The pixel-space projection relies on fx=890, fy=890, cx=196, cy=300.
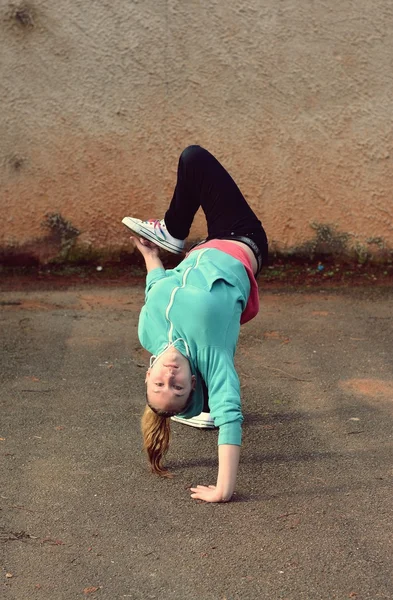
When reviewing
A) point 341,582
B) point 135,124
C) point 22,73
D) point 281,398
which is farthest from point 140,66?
point 341,582

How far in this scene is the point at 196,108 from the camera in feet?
22.3

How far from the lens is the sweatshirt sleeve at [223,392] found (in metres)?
3.68

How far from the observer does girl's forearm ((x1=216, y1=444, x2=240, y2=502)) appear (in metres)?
3.67

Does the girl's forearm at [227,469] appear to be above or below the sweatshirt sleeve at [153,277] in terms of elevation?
below

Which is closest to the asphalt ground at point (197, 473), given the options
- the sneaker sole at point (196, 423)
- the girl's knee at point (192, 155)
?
the sneaker sole at point (196, 423)

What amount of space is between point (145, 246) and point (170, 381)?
1191 mm

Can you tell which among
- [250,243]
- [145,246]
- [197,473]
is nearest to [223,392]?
[197,473]

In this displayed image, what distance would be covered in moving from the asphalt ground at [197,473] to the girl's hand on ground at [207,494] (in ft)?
0.13

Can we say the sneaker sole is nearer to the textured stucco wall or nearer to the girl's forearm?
the girl's forearm

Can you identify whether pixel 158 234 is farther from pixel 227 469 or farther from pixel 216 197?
pixel 227 469

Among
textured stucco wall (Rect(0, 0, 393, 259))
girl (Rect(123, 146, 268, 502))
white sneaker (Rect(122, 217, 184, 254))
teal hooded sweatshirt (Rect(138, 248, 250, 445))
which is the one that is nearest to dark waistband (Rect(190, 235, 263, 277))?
girl (Rect(123, 146, 268, 502))

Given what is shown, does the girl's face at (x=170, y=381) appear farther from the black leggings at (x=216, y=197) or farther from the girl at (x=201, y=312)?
the black leggings at (x=216, y=197)

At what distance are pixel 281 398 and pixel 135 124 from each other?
2.87 meters

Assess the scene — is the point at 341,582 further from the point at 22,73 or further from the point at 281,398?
the point at 22,73
